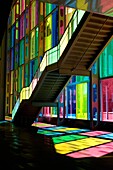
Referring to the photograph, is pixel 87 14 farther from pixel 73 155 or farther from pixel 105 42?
pixel 73 155

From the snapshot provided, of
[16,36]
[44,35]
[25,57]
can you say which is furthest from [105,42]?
[16,36]

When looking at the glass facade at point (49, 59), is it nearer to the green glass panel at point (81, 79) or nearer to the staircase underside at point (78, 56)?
the green glass panel at point (81, 79)

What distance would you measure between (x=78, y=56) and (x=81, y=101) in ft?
17.7

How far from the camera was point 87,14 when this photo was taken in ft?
34.5

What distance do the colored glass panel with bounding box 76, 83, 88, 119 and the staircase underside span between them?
185 cm

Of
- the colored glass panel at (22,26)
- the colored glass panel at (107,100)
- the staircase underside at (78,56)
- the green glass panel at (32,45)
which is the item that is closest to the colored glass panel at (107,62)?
the colored glass panel at (107,100)

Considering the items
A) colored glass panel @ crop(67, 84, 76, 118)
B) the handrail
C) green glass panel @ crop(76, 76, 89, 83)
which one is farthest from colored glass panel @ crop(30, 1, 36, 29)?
the handrail

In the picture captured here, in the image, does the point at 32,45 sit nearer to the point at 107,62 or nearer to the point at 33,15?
the point at 33,15

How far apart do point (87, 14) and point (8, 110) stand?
19803 millimetres

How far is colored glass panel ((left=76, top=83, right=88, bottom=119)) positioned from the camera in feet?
55.3

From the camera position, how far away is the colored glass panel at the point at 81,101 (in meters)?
16.9

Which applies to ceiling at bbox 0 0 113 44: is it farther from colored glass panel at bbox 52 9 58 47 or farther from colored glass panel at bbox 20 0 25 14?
colored glass panel at bbox 20 0 25 14

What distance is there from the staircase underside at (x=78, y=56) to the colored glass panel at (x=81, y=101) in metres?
1.85

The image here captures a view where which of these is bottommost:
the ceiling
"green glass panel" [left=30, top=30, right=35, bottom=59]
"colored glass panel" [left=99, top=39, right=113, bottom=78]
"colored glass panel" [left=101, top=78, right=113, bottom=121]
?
"colored glass panel" [left=101, top=78, right=113, bottom=121]
